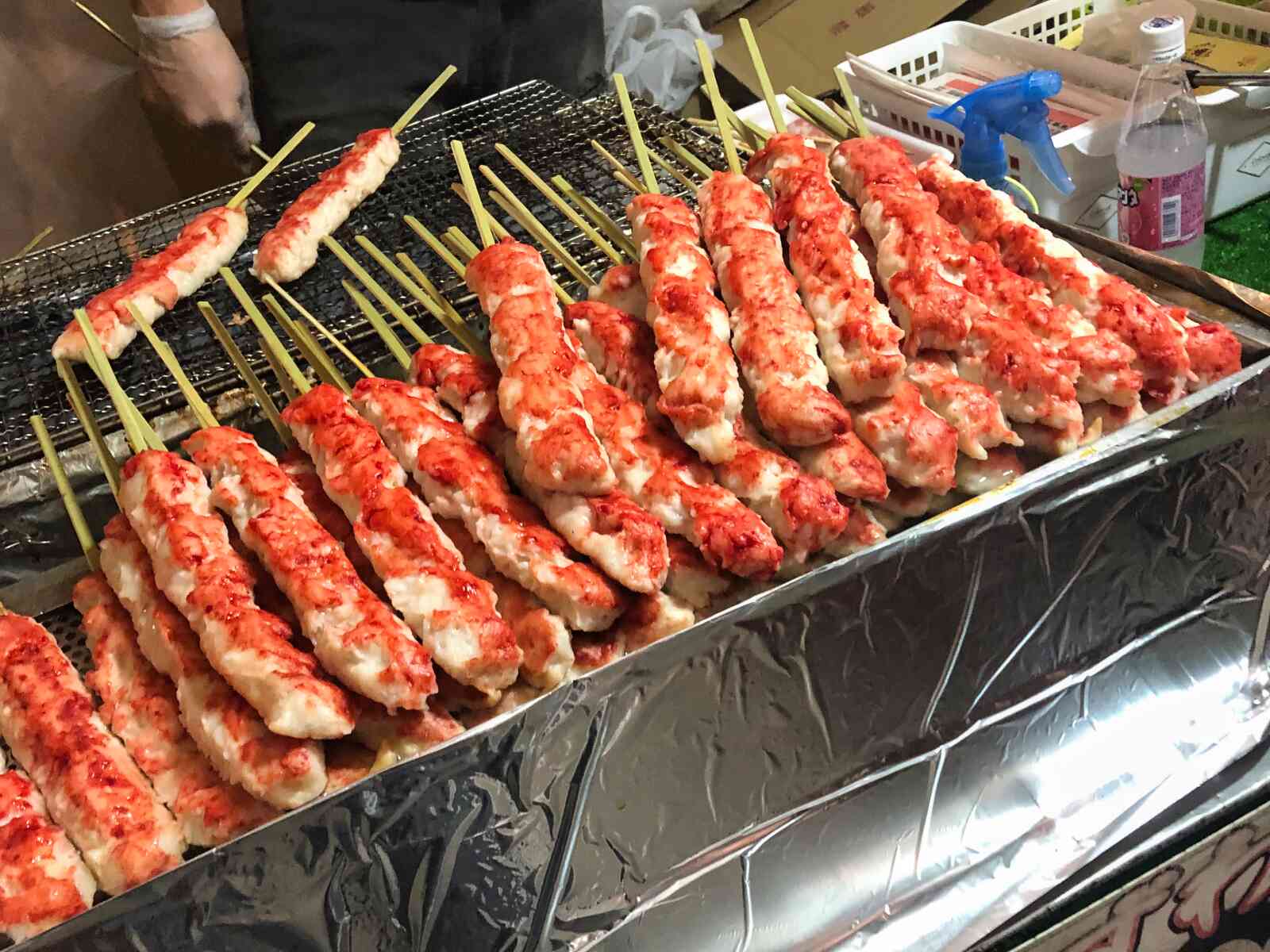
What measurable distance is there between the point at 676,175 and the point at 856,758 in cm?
164

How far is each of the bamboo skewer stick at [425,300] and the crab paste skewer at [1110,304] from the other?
1175 millimetres

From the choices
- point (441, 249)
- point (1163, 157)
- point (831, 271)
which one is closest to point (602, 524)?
point (831, 271)

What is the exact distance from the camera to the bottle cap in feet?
9.96

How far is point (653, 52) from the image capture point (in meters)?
5.38

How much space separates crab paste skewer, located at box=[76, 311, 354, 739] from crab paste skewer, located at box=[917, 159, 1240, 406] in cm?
151

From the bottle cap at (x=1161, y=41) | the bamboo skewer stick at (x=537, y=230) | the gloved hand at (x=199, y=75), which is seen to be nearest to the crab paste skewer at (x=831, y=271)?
the bamboo skewer stick at (x=537, y=230)

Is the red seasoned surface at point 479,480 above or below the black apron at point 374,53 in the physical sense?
below

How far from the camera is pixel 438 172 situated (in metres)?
3.34

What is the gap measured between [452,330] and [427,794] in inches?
47.5

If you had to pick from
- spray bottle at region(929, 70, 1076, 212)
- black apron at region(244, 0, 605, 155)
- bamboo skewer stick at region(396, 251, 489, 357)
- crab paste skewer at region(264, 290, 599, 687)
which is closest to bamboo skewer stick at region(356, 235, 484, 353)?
bamboo skewer stick at region(396, 251, 489, 357)

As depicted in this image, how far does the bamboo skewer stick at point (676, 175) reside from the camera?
9.32ft

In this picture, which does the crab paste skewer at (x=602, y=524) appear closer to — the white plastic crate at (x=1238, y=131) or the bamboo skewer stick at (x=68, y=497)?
the bamboo skewer stick at (x=68, y=497)

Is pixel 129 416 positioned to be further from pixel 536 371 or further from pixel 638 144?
pixel 638 144

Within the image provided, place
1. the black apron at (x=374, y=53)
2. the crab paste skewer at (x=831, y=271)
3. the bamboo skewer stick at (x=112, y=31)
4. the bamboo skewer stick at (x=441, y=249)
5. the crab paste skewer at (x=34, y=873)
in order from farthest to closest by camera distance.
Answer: the bamboo skewer stick at (x=112, y=31) < the black apron at (x=374, y=53) < the bamboo skewer stick at (x=441, y=249) < the crab paste skewer at (x=831, y=271) < the crab paste skewer at (x=34, y=873)
